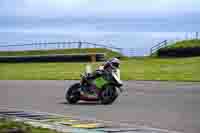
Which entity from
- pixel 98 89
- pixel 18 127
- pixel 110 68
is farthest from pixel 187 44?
pixel 18 127

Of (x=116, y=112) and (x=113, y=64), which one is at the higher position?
(x=113, y=64)

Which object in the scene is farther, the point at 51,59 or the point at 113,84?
the point at 51,59

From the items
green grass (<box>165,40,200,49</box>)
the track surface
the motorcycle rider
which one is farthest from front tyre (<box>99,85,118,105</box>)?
green grass (<box>165,40,200,49</box>)

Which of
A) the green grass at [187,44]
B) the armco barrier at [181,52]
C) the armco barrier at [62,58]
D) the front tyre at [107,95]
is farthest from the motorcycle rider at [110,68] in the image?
the green grass at [187,44]

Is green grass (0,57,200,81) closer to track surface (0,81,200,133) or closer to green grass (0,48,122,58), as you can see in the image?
track surface (0,81,200,133)

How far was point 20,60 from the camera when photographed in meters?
59.4

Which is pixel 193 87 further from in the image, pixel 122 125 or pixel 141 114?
pixel 122 125

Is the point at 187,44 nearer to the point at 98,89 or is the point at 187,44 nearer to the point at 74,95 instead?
the point at 74,95

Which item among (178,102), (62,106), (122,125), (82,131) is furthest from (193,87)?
(82,131)

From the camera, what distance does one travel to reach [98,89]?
66.3 ft

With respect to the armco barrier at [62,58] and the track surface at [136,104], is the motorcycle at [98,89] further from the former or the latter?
the armco barrier at [62,58]

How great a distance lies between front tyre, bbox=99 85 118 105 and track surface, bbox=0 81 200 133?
10.8 inches

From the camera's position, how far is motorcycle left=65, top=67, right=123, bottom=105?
19.9 meters

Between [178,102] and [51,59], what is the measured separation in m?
37.9
